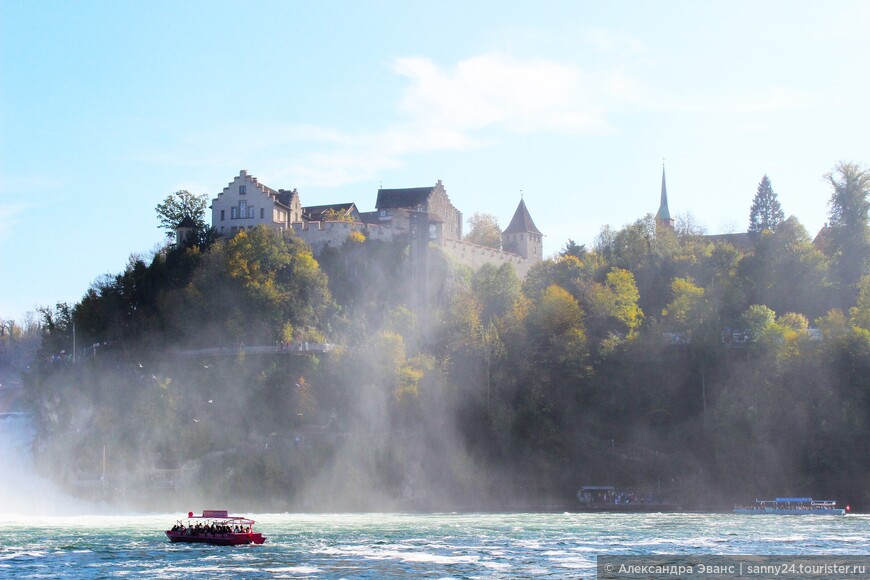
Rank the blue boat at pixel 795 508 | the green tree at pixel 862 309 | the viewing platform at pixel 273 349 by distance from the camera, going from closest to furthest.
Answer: the blue boat at pixel 795 508 < the green tree at pixel 862 309 < the viewing platform at pixel 273 349

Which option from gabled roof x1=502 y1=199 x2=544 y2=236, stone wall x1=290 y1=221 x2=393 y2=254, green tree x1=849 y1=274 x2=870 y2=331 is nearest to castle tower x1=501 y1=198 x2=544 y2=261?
gabled roof x1=502 y1=199 x2=544 y2=236

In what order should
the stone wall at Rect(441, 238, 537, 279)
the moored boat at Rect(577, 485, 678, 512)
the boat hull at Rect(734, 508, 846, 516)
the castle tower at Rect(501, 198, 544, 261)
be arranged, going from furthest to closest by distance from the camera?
the castle tower at Rect(501, 198, 544, 261)
the stone wall at Rect(441, 238, 537, 279)
the moored boat at Rect(577, 485, 678, 512)
the boat hull at Rect(734, 508, 846, 516)

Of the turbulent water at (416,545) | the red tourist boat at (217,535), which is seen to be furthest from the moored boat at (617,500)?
the red tourist boat at (217,535)

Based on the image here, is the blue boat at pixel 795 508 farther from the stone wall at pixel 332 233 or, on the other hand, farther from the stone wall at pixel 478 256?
the stone wall at pixel 332 233

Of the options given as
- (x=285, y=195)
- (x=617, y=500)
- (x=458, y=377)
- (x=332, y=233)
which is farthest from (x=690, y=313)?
(x=285, y=195)

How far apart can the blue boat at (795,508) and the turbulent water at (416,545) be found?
2855 millimetres

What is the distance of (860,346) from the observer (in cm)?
8550

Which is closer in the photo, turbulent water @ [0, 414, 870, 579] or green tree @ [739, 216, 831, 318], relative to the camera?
turbulent water @ [0, 414, 870, 579]

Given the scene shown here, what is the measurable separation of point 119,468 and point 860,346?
57.7 metres

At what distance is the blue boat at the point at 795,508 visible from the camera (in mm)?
75500

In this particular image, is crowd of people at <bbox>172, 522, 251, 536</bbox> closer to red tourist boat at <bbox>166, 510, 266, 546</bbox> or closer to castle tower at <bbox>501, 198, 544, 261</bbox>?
red tourist boat at <bbox>166, 510, 266, 546</bbox>

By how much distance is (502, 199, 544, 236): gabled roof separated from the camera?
132 metres

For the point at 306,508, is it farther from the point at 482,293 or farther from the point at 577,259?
the point at 577,259

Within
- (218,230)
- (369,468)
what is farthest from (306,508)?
(218,230)
